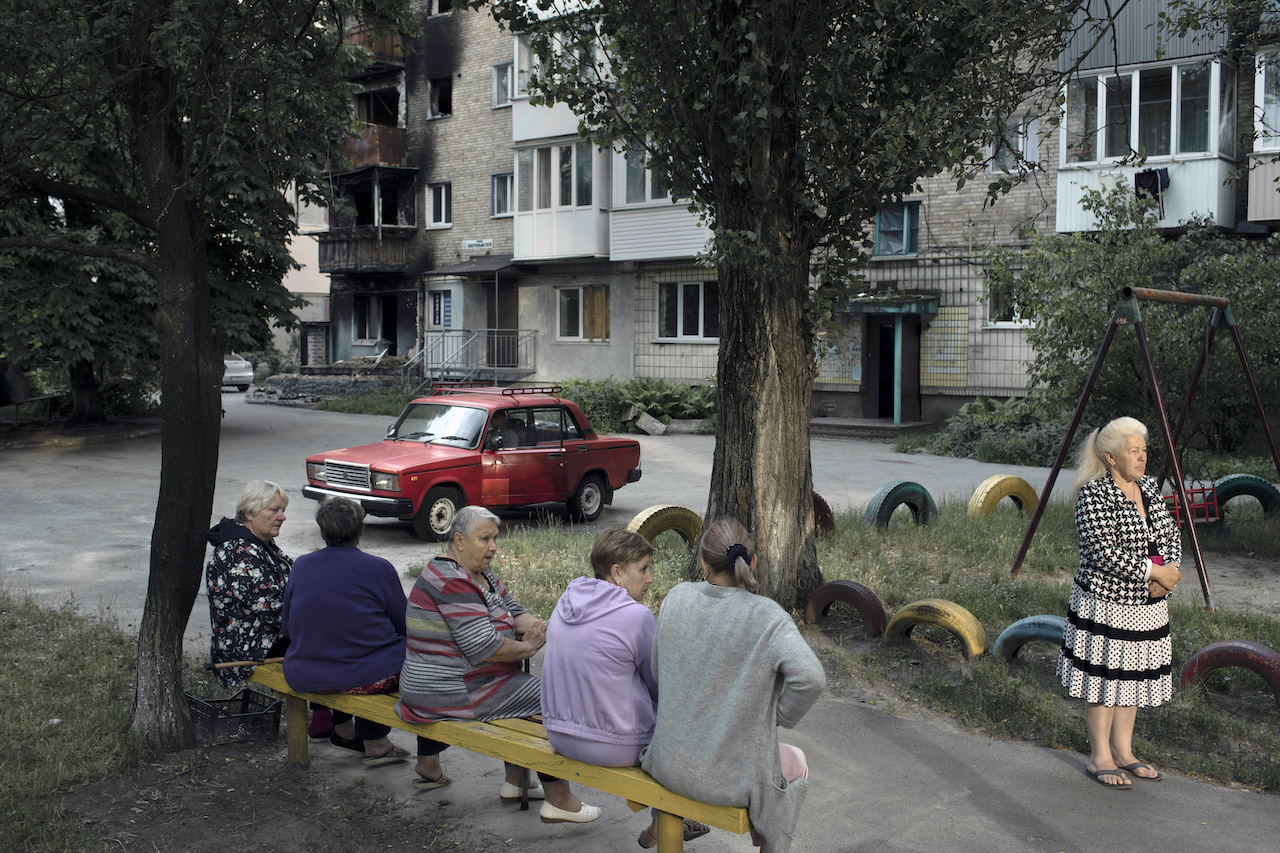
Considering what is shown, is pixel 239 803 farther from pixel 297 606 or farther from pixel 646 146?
pixel 646 146

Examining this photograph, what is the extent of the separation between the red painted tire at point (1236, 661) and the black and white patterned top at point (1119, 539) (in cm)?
115

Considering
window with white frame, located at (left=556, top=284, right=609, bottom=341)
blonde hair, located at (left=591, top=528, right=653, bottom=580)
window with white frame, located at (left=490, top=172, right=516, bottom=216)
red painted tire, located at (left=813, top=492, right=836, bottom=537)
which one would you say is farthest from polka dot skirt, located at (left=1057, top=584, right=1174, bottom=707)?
window with white frame, located at (left=490, top=172, right=516, bottom=216)

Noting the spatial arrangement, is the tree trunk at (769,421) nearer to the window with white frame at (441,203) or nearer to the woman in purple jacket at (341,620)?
the woman in purple jacket at (341,620)

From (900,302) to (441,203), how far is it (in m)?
16.3

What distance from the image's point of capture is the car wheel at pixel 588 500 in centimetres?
1312

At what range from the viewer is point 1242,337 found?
34.2 feet

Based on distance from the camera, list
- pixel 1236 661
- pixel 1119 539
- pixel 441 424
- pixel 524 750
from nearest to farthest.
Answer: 1. pixel 524 750
2. pixel 1119 539
3. pixel 1236 661
4. pixel 441 424

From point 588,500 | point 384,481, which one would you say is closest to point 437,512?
point 384,481

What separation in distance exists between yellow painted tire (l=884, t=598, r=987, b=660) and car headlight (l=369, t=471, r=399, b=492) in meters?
6.05

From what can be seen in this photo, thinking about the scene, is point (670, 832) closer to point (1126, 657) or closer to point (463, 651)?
point (463, 651)

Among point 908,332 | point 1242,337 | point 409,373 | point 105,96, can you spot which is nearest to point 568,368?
point 409,373

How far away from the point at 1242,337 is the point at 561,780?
883cm

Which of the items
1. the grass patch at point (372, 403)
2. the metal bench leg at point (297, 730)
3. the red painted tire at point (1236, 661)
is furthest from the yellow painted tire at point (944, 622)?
the grass patch at point (372, 403)

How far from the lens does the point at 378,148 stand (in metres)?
33.1
